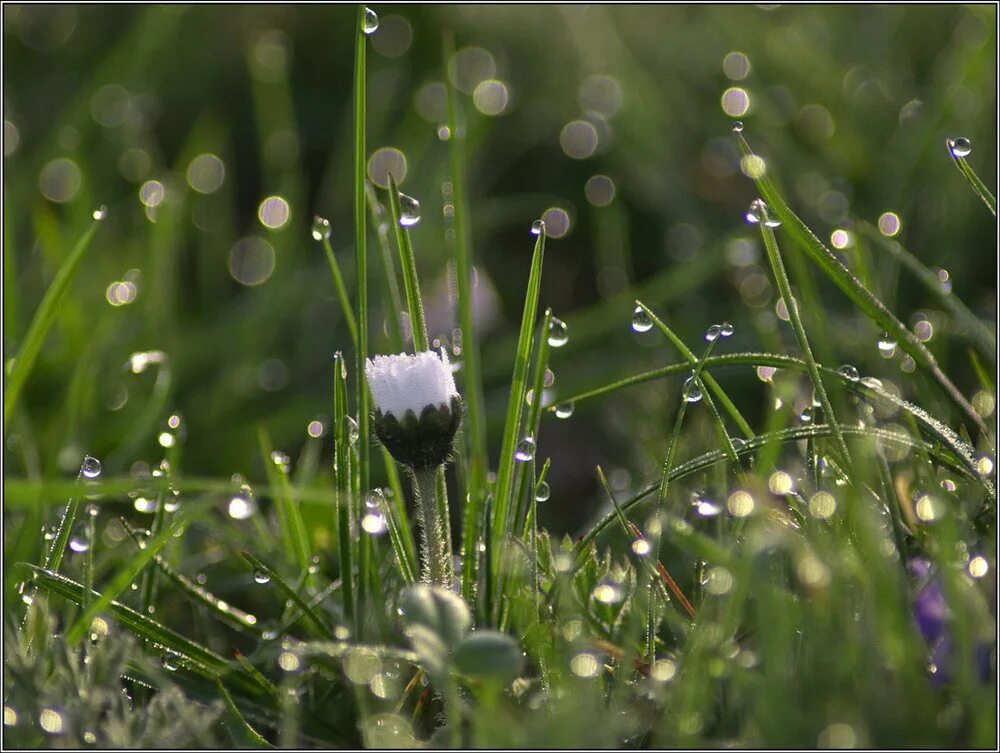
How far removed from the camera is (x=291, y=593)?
86 centimetres

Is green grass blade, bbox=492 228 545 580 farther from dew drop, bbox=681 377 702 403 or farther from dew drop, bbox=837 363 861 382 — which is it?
dew drop, bbox=837 363 861 382

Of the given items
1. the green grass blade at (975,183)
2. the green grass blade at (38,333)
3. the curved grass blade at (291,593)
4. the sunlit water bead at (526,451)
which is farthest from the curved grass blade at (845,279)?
the green grass blade at (38,333)

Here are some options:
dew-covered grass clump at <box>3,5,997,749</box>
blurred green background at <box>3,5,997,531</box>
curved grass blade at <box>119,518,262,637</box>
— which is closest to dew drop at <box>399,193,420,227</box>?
A: dew-covered grass clump at <box>3,5,997,749</box>

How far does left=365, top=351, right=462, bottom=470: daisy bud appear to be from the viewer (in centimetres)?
83

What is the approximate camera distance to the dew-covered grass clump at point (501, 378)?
0.72 metres

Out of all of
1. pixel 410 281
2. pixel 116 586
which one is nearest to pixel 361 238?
pixel 410 281

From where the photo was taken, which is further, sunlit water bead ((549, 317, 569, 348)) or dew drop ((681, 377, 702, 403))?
sunlit water bead ((549, 317, 569, 348))

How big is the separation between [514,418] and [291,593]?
0.72 feet

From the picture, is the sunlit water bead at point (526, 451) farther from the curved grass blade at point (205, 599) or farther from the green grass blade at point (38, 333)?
the green grass blade at point (38, 333)

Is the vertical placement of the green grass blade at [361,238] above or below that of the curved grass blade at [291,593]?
above

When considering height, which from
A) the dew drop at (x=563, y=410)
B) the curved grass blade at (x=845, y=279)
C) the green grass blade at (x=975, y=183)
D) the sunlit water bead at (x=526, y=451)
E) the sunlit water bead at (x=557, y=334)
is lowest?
the sunlit water bead at (x=526, y=451)

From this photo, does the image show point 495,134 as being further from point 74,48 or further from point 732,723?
point 732,723

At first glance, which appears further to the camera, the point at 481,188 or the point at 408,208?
the point at 481,188

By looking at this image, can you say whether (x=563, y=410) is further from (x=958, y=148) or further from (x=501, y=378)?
(x=501, y=378)
